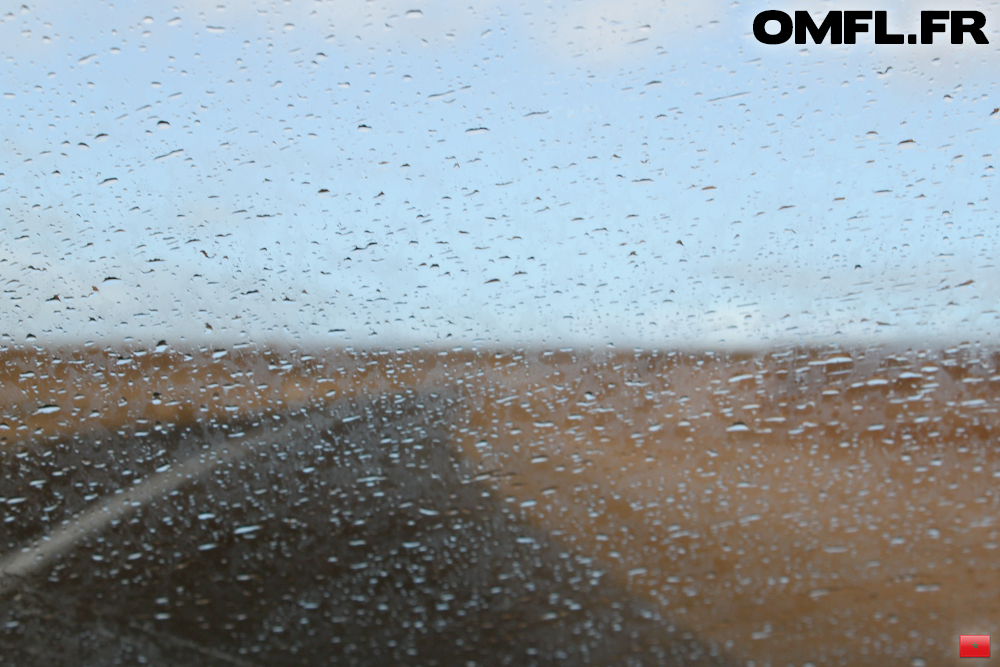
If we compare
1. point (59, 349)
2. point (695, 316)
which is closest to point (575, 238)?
point (695, 316)

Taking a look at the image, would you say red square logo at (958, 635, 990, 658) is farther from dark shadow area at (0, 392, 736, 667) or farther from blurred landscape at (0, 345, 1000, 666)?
dark shadow area at (0, 392, 736, 667)

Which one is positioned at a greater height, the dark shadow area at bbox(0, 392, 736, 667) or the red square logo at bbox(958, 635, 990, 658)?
the dark shadow area at bbox(0, 392, 736, 667)

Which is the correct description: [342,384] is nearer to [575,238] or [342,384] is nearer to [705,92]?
[575,238]

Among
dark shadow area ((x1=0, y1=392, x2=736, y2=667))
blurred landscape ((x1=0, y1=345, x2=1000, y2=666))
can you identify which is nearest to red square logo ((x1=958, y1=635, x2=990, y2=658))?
blurred landscape ((x1=0, y1=345, x2=1000, y2=666))

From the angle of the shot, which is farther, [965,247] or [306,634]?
[306,634]

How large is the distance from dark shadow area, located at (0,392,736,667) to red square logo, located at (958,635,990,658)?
43cm

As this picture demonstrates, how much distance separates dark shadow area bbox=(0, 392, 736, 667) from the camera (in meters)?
1.05

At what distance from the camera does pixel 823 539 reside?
103 cm

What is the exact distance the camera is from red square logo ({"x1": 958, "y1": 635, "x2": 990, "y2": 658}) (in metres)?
1.06

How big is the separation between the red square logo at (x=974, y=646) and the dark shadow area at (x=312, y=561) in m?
0.43

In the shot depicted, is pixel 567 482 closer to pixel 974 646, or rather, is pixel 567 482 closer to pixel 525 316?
pixel 525 316

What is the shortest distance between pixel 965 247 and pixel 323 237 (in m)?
1.06

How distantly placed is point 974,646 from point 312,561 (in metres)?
1.16

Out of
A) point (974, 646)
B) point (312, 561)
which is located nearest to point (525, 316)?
point (312, 561)
